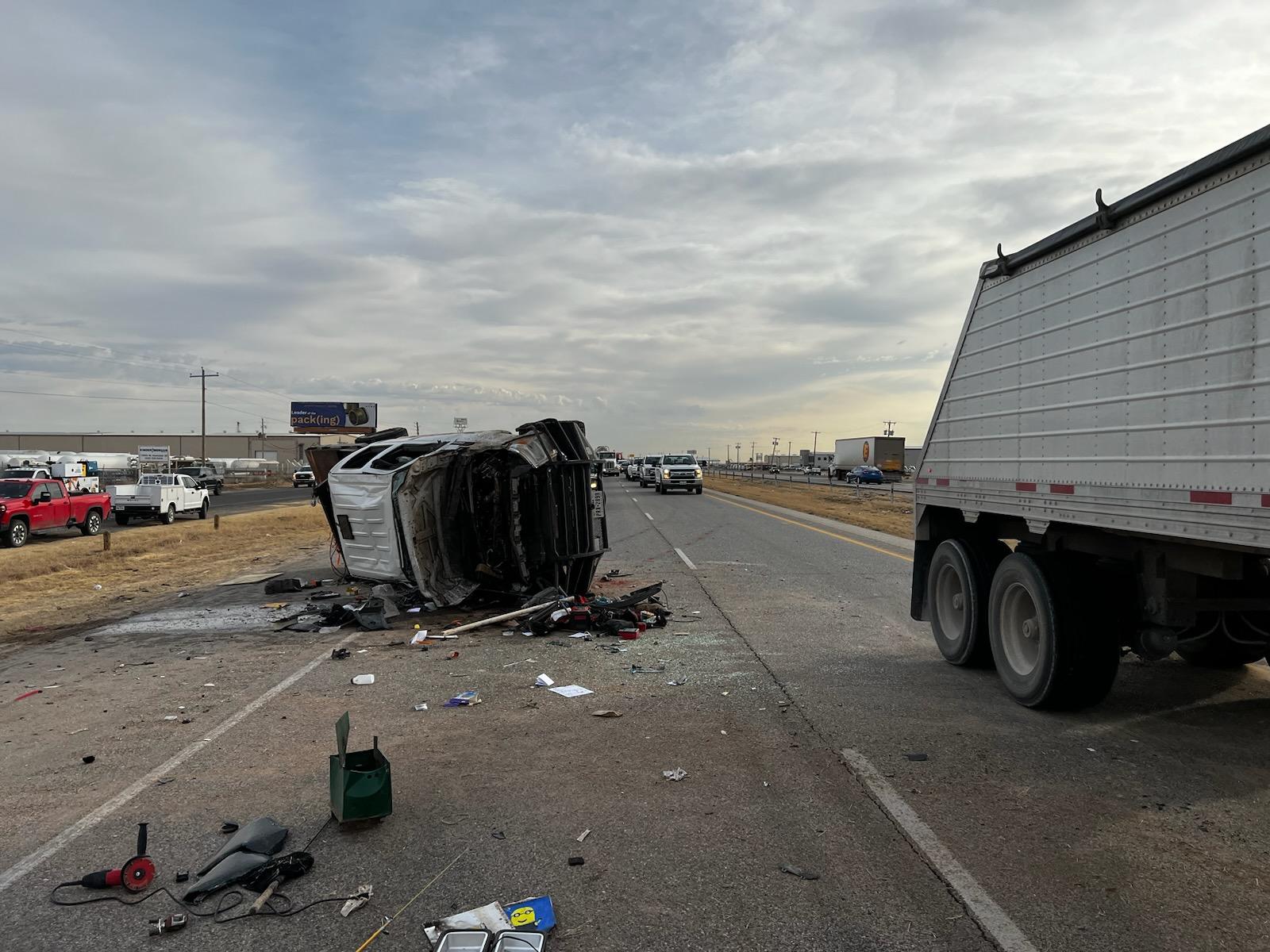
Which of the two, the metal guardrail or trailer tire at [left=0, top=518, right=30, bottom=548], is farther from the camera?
the metal guardrail

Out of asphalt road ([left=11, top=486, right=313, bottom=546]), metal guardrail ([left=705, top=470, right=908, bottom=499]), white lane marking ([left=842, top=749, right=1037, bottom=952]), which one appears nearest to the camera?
white lane marking ([left=842, top=749, right=1037, bottom=952])

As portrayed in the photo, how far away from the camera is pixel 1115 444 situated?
5.19 m

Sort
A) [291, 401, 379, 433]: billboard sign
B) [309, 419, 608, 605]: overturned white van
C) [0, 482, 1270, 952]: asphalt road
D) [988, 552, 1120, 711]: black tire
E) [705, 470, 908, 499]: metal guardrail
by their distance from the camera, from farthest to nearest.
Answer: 1. [291, 401, 379, 433]: billboard sign
2. [705, 470, 908, 499]: metal guardrail
3. [309, 419, 608, 605]: overturned white van
4. [988, 552, 1120, 711]: black tire
5. [0, 482, 1270, 952]: asphalt road

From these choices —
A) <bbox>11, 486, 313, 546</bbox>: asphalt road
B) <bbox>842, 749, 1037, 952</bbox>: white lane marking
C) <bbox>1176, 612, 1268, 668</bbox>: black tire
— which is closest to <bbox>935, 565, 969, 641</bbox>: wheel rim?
<bbox>1176, 612, 1268, 668</bbox>: black tire

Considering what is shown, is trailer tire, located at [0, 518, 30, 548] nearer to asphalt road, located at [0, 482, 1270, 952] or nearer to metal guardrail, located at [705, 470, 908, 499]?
asphalt road, located at [0, 482, 1270, 952]

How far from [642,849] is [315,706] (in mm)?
3520

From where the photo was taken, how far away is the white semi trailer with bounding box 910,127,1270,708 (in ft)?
13.8

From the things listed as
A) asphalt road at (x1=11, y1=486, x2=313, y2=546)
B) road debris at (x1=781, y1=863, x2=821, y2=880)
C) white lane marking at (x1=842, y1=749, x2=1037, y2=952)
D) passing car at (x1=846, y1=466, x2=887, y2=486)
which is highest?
passing car at (x1=846, y1=466, x2=887, y2=486)

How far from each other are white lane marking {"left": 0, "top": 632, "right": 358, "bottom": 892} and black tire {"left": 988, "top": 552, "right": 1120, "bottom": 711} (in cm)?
573

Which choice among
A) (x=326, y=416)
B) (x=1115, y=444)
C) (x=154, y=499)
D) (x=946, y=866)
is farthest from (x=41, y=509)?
(x=326, y=416)

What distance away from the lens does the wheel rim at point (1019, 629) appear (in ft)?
20.8

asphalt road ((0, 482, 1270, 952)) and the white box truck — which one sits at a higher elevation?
the white box truck

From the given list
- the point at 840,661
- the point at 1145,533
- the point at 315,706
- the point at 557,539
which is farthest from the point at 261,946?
the point at 557,539

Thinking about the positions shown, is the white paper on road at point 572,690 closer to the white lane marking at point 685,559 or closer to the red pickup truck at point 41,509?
the white lane marking at point 685,559
